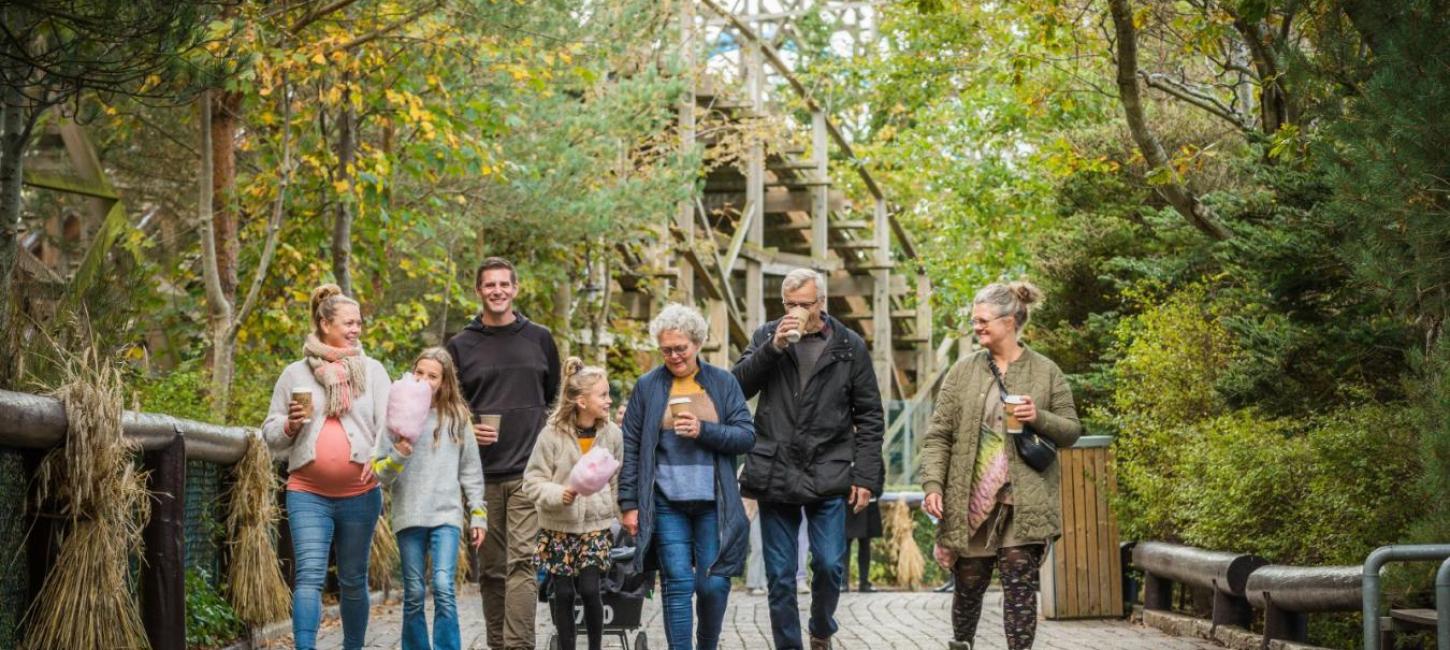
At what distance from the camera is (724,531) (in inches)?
336

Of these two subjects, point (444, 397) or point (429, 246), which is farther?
point (429, 246)

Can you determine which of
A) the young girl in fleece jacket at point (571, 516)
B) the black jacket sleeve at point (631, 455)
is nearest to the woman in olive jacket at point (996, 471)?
the black jacket sleeve at point (631, 455)

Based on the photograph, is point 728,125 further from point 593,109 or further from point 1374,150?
point 1374,150

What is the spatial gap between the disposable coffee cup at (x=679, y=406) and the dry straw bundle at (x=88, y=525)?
7.59 ft

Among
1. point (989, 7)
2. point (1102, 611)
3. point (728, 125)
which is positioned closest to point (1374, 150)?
point (1102, 611)

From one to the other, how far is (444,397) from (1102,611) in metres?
6.64

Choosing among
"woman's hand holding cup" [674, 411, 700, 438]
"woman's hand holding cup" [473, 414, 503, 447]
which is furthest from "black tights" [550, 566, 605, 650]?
"woman's hand holding cup" [674, 411, 700, 438]

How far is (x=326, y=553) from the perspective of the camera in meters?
8.59

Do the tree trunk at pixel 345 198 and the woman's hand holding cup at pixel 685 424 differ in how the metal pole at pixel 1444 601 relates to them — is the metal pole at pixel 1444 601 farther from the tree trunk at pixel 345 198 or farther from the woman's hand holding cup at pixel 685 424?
the tree trunk at pixel 345 198

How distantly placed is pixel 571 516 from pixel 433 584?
2.29 feet

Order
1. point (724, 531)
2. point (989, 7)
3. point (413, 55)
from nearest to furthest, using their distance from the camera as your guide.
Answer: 1. point (724, 531)
2. point (413, 55)
3. point (989, 7)

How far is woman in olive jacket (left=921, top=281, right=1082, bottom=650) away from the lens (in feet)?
28.3

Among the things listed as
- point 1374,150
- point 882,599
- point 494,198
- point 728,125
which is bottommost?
point 882,599

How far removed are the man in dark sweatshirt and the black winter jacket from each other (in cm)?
121
